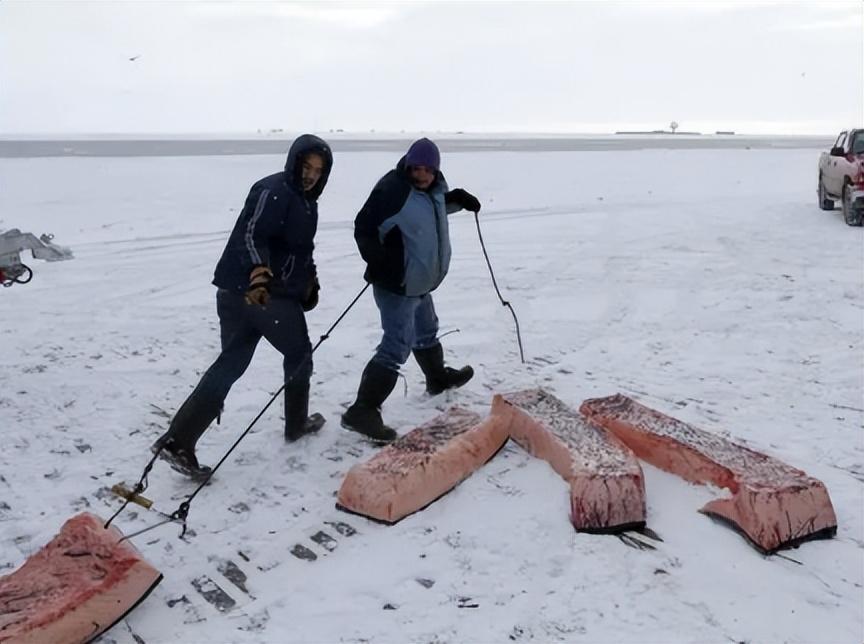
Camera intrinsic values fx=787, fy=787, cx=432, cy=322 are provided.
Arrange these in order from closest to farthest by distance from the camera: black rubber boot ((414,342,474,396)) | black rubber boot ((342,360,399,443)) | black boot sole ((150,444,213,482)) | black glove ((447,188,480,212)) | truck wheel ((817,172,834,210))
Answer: black boot sole ((150,444,213,482)), black rubber boot ((342,360,399,443)), black glove ((447,188,480,212)), black rubber boot ((414,342,474,396)), truck wheel ((817,172,834,210))

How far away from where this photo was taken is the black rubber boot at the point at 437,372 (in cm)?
503

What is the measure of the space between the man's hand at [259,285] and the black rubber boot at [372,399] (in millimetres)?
911

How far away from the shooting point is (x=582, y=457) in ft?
11.8

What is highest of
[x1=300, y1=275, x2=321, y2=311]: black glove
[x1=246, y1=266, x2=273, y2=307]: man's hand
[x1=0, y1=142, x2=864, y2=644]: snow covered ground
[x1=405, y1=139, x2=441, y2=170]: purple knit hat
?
[x1=405, y1=139, x2=441, y2=170]: purple knit hat

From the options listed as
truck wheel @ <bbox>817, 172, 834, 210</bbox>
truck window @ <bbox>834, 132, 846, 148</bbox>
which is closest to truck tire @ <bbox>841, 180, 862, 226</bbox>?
truck window @ <bbox>834, 132, 846, 148</bbox>

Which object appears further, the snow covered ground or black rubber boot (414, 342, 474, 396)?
black rubber boot (414, 342, 474, 396)

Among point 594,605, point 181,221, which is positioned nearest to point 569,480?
point 594,605

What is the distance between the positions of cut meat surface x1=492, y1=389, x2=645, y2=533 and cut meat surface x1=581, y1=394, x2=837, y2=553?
238 millimetres

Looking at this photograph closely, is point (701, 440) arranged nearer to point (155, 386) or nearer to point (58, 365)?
point (155, 386)

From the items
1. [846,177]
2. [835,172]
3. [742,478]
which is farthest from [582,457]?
[835,172]

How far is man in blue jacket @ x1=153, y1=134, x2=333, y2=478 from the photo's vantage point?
12.7 ft

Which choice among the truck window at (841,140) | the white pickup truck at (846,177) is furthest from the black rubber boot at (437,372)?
the truck window at (841,140)

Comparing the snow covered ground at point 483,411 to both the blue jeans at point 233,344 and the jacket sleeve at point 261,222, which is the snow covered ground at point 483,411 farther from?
the jacket sleeve at point 261,222

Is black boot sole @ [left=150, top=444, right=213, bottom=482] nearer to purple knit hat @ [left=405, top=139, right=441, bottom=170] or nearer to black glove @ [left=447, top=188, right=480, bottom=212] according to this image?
purple knit hat @ [left=405, top=139, right=441, bottom=170]
